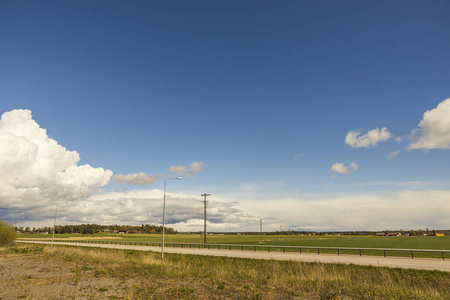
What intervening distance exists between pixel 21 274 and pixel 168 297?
49.9ft

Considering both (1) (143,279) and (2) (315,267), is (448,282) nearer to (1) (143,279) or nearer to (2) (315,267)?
(2) (315,267)

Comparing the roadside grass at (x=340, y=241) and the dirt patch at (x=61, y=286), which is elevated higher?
the dirt patch at (x=61, y=286)

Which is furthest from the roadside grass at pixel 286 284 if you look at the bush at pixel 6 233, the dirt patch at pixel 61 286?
the bush at pixel 6 233

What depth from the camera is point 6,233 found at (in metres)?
51.4

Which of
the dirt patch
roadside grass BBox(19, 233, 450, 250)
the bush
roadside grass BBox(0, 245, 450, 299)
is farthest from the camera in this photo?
roadside grass BBox(19, 233, 450, 250)

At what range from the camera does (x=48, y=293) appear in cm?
1430

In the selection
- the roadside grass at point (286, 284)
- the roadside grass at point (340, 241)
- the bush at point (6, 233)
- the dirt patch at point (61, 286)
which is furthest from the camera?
the roadside grass at point (340, 241)

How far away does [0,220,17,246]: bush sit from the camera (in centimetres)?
5103

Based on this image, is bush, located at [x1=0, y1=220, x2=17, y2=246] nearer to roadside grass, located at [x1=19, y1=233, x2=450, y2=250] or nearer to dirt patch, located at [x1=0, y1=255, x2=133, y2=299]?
dirt patch, located at [x1=0, y1=255, x2=133, y2=299]

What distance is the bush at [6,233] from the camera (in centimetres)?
5103

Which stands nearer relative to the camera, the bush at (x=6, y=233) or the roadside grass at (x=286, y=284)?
the roadside grass at (x=286, y=284)

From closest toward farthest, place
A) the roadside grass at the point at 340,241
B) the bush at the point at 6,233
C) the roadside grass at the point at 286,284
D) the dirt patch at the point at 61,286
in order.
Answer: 1. the roadside grass at the point at 286,284
2. the dirt patch at the point at 61,286
3. the bush at the point at 6,233
4. the roadside grass at the point at 340,241

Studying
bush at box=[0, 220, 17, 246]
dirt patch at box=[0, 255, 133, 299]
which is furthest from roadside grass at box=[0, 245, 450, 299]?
bush at box=[0, 220, 17, 246]

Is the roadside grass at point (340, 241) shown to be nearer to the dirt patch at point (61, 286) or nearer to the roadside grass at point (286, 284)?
the roadside grass at point (286, 284)
